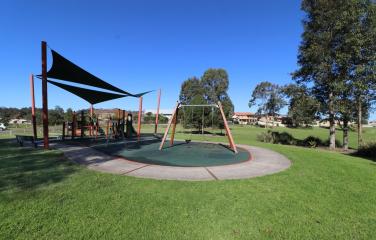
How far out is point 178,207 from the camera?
372 cm

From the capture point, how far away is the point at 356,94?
521 inches

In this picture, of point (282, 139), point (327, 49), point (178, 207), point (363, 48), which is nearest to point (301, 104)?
point (327, 49)

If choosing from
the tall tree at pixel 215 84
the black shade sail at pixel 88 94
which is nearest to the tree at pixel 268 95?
the tall tree at pixel 215 84

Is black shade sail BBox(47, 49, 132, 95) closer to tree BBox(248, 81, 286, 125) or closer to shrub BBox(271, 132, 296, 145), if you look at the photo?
shrub BBox(271, 132, 296, 145)

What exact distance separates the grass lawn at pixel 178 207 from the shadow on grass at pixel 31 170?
2 centimetres

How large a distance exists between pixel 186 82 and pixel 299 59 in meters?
38.4

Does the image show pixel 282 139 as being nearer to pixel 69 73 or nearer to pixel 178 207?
pixel 69 73

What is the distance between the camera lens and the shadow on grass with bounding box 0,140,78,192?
4500mm

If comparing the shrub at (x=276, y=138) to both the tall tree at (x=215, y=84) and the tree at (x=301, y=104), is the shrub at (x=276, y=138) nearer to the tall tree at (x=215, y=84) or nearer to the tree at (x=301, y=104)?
the tree at (x=301, y=104)

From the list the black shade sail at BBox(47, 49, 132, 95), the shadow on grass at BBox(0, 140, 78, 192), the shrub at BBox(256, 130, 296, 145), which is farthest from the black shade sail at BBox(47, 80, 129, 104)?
the shrub at BBox(256, 130, 296, 145)

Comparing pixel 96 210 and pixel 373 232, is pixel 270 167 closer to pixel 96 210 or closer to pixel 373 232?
pixel 373 232

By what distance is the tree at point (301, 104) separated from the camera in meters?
14.8

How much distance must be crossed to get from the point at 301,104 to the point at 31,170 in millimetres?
14703

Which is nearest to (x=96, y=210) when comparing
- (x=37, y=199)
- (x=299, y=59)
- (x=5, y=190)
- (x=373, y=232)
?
(x=37, y=199)
